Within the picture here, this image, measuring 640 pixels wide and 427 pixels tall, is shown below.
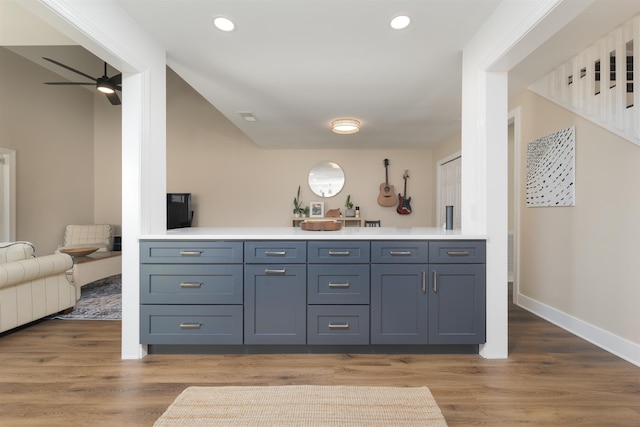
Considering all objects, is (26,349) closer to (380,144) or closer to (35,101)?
(35,101)

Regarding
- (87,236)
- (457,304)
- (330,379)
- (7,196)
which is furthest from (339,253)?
(87,236)

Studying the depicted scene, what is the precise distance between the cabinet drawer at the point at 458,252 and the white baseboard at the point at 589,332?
1.22 meters

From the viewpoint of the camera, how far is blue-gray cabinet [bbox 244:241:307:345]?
7.26 feet

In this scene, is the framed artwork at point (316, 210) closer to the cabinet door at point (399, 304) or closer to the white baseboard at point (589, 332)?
the white baseboard at point (589, 332)

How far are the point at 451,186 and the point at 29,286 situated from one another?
5.87 metres

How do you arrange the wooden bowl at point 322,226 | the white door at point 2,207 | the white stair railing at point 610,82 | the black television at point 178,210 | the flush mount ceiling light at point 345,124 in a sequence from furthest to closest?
the black television at point 178,210 → the white door at point 2,207 → the flush mount ceiling light at point 345,124 → the wooden bowl at point 322,226 → the white stair railing at point 610,82

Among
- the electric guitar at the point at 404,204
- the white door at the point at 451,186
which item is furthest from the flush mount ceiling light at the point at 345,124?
the electric guitar at the point at 404,204

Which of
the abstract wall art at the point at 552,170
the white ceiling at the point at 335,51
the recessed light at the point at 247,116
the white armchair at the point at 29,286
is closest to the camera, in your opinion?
the white ceiling at the point at 335,51

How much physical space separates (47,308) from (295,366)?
2.59m

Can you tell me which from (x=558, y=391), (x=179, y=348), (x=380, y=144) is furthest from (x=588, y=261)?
(x=380, y=144)

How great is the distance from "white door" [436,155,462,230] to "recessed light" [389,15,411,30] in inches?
134

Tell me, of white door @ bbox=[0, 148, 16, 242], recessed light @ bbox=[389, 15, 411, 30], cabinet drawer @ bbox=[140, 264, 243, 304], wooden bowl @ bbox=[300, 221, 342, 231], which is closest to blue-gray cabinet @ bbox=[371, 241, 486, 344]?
wooden bowl @ bbox=[300, 221, 342, 231]

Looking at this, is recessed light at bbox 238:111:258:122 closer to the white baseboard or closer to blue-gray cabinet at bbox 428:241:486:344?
blue-gray cabinet at bbox 428:241:486:344

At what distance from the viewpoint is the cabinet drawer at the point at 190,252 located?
2201 millimetres
